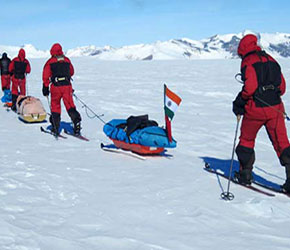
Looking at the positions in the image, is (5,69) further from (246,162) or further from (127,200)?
(246,162)

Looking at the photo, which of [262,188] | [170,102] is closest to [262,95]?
[262,188]

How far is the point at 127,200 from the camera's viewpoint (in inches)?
177

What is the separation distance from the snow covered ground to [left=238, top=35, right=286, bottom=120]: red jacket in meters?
1.11

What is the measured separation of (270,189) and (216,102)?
31.5ft

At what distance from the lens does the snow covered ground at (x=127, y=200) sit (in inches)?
137

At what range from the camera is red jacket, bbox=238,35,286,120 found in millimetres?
4777

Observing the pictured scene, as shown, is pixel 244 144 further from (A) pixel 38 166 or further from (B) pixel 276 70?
(A) pixel 38 166

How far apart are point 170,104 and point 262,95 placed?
1.50 m

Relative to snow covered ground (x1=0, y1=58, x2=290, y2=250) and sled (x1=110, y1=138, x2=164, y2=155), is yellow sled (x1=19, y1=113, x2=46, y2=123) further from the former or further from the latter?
sled (x1=110, y1=138, x2=164, y2=155)

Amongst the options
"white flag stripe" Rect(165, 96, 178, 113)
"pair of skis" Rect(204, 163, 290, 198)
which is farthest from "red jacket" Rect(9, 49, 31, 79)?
"pair of skis" Rect(204, 163, 290, 198)

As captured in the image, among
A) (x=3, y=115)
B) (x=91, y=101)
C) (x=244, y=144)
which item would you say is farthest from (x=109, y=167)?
(x=91, y=101)

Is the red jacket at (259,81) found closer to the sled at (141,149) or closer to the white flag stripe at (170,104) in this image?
the white flag stripe at (170,104)

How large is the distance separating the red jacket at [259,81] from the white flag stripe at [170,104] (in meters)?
1.21

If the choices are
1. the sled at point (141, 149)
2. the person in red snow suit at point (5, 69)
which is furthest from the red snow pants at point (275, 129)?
the person in red snow suit at point (5, 69)
